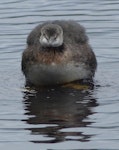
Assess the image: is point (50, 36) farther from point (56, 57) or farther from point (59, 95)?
point (59, 95)

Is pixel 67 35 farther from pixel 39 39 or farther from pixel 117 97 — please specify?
pixel 117 97

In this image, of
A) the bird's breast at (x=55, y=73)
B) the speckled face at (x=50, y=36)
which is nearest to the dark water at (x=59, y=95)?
the bird's breast at (x=55, y=73)

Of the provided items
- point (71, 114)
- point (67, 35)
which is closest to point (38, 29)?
point (67, 35)

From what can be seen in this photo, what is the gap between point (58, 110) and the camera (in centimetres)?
1441

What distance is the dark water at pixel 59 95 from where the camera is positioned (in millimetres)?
12797

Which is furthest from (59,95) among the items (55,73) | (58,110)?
(58,110)

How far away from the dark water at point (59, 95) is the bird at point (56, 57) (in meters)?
0.24

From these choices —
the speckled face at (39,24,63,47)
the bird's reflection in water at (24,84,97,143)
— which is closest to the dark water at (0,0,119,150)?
the bird's reflection in water at (24,84,97,143)

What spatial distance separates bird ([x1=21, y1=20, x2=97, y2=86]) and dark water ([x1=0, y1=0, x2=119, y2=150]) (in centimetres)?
24

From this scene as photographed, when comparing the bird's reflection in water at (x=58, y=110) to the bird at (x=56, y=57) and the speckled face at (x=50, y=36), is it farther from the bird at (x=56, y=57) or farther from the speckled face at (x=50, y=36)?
the speckled face at (x=50, y=36)

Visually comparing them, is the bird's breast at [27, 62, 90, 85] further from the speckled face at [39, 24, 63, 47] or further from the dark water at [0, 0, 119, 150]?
the speckled face at [39, 24, 63, 47]

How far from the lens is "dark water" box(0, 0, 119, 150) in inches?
504

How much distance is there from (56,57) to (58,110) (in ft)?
5.57

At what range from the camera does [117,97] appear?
584 inches
